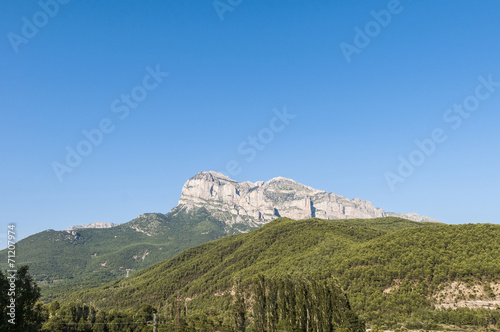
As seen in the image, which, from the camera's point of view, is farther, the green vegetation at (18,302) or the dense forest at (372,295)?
the dense forest at (372,295)

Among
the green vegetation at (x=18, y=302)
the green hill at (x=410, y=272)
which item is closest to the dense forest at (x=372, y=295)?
the green hill at (x=410, y=272)

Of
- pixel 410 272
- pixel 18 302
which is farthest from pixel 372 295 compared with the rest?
pixel 18 302

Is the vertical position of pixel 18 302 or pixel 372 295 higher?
pixel 18 302

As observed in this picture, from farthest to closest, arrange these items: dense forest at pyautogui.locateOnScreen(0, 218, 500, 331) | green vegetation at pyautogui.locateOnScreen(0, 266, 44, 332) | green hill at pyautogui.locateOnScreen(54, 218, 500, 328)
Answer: green hill at pyautogui.locateOnScreen(54, 218, 500, 328) → dense forest at pyautogui.locateOnScreen(0, 218, 500, 331) → green vegetation at pyautogui.locateOnScreen(0, 266, 44, 332)

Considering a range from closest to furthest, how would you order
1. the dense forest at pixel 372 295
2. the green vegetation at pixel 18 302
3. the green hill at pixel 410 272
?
the green vegetation at pixel 18 302 < the dense forest at pixel 372 295 < the green hill at pixel 410 272

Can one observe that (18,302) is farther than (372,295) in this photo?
No

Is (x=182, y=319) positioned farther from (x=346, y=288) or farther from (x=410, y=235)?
(x=410, y=235)

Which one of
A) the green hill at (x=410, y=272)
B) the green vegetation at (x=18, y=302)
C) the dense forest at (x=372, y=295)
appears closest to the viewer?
the green vegetation at (x=18, y=302)

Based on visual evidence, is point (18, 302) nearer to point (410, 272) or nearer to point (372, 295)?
point (372, 295)

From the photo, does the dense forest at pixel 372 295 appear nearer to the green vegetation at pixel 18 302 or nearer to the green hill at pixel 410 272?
the green hill at pixel 410 272

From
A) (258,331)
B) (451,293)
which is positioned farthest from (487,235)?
(258,331)

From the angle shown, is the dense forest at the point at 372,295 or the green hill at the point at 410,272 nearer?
the dense forest at the point at 372,295

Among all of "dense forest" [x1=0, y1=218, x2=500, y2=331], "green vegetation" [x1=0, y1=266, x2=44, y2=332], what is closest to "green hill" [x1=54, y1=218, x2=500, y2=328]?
"dense forest" [x1=0, y1=218, x2=500, y2=331]

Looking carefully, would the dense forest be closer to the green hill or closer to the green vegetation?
the green hill
